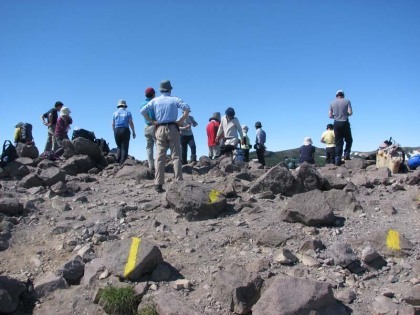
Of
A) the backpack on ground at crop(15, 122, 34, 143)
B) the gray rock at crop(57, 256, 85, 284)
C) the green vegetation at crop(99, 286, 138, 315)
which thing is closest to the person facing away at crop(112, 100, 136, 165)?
the backpack on ground at crop(15, 122, 34, 143)

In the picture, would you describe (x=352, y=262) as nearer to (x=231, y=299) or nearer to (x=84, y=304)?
(x=231, y=299)

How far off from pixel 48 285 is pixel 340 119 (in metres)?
10.0

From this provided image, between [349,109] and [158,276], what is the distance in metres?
9.26

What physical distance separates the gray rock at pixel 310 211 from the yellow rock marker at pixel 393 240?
100 cm

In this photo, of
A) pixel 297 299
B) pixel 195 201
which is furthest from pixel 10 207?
pixel 297 299

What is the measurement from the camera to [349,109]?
13.0m

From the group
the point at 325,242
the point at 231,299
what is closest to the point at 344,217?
the point at 325,242

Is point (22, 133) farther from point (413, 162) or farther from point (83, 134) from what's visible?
point (413, 162)

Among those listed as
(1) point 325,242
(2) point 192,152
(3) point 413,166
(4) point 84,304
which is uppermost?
(2) point 192,152

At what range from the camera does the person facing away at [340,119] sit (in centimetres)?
1298

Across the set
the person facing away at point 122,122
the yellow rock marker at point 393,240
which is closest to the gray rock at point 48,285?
the yellow rock marker at point 393,240

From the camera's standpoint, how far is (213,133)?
15.8 meters

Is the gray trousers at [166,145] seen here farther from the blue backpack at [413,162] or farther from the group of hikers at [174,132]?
the blue backpack at [413,162]

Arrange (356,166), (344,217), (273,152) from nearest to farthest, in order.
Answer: (344,217) → (356,166) → (273,152)
